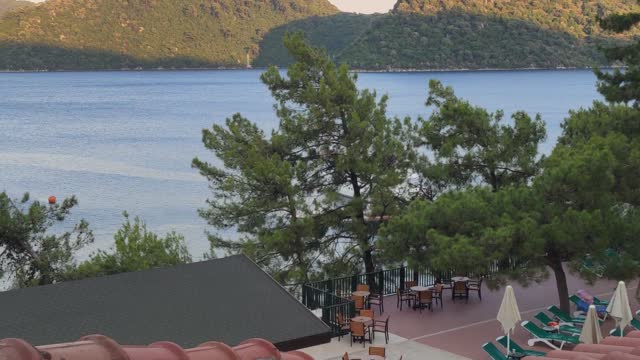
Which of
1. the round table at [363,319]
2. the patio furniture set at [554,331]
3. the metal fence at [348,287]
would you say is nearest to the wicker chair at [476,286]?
the metal fence at [348,287]

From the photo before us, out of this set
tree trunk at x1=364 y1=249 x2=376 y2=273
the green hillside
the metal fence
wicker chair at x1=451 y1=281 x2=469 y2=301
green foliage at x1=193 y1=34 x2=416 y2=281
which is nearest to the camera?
the metal fence

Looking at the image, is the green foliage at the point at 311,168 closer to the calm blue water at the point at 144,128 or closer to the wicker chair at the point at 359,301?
the wicker chair at the point at 359,301

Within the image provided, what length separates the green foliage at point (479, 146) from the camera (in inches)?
976

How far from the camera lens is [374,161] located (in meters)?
25.9

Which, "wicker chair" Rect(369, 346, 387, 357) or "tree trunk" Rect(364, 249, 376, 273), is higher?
"wicker chair" Rect(369, 346, 387, 357)

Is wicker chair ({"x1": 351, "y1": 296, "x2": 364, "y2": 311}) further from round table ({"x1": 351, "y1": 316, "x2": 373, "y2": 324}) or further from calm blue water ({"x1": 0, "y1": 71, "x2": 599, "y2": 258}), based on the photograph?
calm blue water ({"x1": 0, "y1": 71, "x2": 599, "y2": 258})

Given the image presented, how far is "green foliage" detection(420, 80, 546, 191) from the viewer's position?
24.8 metres

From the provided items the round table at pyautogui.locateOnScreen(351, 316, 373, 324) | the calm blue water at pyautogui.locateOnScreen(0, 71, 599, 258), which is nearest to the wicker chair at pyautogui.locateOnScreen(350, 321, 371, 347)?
the round table at pyautogui.locateOnScreen(351, 316, 373, 324)

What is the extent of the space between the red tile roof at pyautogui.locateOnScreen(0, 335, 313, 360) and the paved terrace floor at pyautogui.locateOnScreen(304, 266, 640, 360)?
1103cm

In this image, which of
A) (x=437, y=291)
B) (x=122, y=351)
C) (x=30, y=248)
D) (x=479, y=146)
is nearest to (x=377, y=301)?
(x=437, y=291)

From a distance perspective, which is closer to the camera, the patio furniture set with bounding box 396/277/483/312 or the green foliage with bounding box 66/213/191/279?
the patio furniture set with bounding box 396/277/483/312

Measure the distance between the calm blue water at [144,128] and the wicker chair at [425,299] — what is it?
23.7 metres

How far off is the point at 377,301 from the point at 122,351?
16626mm

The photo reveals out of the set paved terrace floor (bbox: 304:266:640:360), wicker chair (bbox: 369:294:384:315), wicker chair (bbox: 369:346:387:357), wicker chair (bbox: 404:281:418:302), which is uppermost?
wicker chair (bbox: 369:346:387:357)
